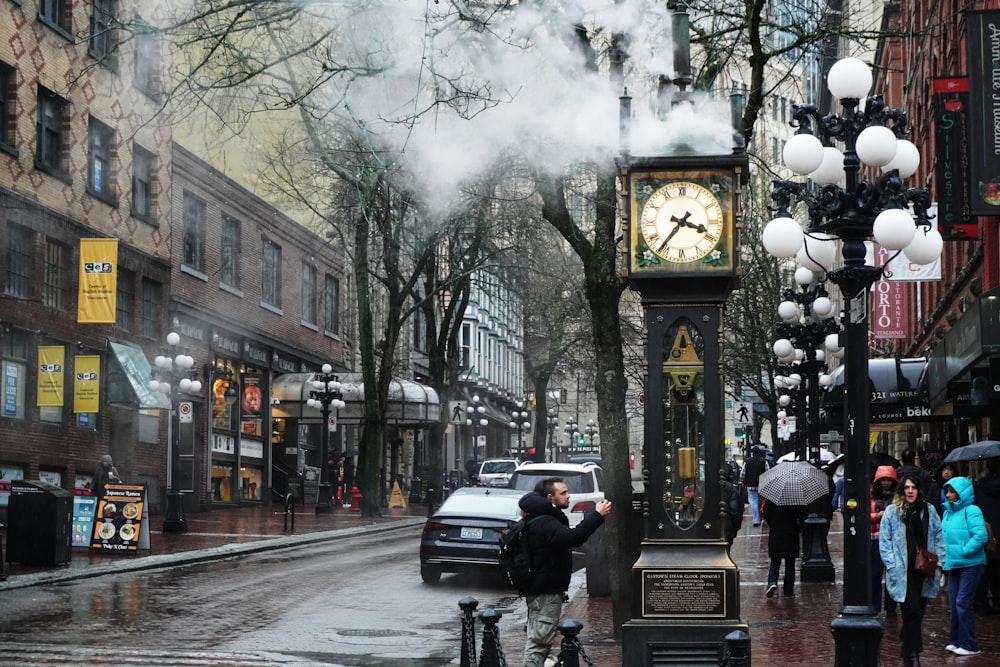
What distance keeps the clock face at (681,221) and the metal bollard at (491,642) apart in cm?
355

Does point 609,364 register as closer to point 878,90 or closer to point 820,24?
point 820,24

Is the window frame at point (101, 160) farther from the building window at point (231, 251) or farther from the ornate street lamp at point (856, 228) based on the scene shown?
the ornate street lamp at point (856, 228)

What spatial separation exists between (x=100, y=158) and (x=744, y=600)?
68.9 feet

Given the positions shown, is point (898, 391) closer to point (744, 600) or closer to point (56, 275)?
point (744, 600)

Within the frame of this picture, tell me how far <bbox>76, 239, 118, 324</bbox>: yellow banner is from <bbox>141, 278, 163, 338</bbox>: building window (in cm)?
530

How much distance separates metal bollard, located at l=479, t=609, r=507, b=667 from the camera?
9.10 meters

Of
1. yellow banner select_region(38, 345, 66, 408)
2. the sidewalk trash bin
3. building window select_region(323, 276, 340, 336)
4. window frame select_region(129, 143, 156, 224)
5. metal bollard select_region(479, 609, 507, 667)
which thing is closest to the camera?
metal bollard select_region(479, 609, 507, 667)

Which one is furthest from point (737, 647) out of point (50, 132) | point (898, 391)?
point (50, 132)

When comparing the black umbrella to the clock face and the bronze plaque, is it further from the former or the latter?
the bronze plaque

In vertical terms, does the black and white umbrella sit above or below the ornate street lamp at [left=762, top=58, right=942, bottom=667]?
below

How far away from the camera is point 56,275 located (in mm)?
30703

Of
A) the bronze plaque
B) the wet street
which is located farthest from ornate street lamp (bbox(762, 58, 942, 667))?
the wet street

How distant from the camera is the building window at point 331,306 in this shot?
53.0 m

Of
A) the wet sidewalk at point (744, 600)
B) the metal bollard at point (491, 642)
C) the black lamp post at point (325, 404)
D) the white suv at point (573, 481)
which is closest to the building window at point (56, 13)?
the wet sidewalk at point (744, 600)
